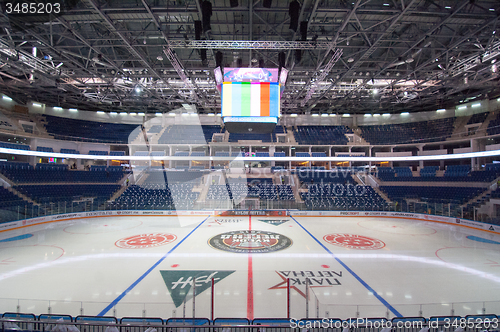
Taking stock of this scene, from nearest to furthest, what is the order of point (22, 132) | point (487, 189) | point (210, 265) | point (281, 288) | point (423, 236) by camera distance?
point (281, 288), point (210, 265), point (423, 236), point (487, 189), point (22, 132)

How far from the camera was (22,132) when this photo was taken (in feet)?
70.7

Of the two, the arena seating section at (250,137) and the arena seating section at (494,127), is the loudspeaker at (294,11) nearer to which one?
the arena seating section at (250,137)

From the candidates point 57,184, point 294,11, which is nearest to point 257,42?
point 294,11

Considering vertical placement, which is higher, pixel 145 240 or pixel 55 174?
pixel 55 174

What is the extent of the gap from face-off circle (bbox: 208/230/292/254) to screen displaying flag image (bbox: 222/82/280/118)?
6.56 m

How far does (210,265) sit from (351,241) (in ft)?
25.8

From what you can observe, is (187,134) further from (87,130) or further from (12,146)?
(12,146)

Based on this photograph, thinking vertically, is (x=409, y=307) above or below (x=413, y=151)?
below

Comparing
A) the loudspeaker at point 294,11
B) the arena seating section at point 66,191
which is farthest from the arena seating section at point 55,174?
the loudspeaker at point 294,11

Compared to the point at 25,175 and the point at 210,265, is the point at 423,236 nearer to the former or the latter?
the point at 210,265

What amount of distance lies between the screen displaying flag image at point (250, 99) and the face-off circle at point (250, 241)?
258 inches

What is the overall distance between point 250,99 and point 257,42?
122 inches

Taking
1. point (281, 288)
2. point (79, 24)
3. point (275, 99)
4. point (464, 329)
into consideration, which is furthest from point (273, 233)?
point (79, 24)

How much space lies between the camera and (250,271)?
26.6 feet
